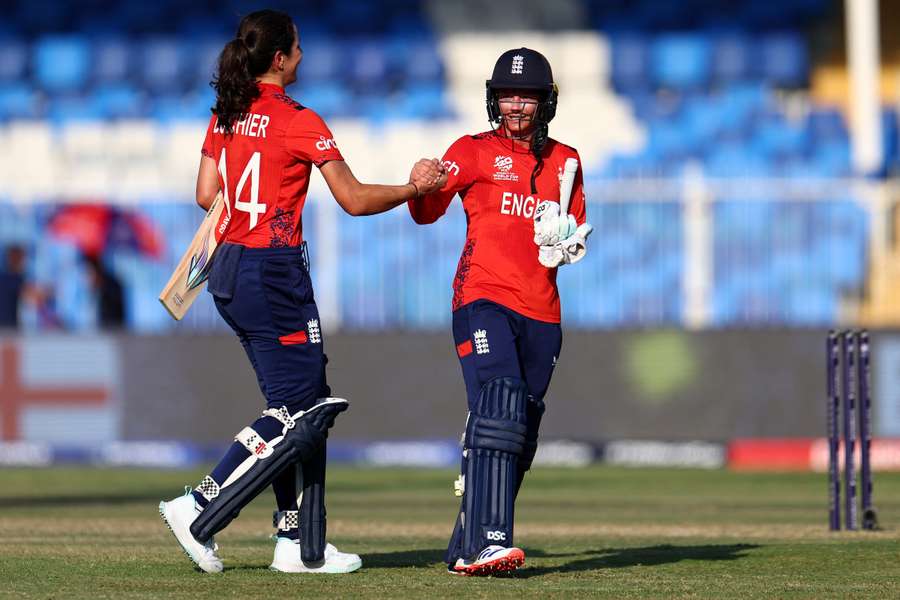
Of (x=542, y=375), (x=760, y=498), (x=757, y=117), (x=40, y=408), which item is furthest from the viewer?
(x=757, y=117)

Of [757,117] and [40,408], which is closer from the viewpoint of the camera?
[40,408]

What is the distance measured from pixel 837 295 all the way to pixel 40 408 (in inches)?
273

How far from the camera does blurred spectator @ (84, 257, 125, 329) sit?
15.6 metres

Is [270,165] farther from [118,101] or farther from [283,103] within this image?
[118,101]

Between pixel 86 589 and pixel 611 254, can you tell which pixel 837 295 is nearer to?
pixel 611 254

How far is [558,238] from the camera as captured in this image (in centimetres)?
638

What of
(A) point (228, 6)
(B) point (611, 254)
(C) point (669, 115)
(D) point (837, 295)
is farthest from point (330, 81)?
(D) point (837, 295)

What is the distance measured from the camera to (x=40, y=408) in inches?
583

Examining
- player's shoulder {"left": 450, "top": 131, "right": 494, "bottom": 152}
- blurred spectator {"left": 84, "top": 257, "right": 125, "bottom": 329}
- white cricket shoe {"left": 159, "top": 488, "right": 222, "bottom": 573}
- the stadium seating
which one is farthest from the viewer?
blurred spectator {"left": 84, "top": 257, "right": 125, "bottom": 329}

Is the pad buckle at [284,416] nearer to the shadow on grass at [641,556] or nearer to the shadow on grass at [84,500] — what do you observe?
the shadow on grass at [641,556]

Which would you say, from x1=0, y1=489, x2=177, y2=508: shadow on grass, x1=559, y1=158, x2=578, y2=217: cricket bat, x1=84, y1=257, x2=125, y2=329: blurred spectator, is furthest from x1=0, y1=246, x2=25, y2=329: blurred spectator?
x1=559, y1=158, x2=578, y2=217: cricket bat

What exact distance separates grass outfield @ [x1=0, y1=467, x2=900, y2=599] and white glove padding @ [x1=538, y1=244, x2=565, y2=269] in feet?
3.71

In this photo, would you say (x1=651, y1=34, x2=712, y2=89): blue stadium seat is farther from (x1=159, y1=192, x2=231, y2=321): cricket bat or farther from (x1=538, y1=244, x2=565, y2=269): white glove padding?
(x1=159, y1=192, x2=231, y2=321): cricket bat

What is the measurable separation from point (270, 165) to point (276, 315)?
535 millimetres
